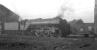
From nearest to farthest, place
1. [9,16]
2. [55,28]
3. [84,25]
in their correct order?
[55,28]
[9,16]
[84,25]

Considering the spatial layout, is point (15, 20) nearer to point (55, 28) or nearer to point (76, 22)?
point (55, 28)

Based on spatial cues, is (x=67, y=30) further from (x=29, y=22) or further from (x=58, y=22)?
(x=29, y=22)

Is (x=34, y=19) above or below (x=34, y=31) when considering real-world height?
above

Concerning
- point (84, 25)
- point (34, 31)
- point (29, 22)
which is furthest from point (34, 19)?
point (84, 25)

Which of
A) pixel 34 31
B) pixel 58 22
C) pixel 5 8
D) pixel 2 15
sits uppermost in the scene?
pixel 5 8

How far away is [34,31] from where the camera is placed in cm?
3272

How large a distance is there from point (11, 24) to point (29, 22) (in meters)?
5.62

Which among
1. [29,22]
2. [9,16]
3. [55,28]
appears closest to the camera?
[55,28]

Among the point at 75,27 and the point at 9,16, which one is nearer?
the point at 9,16

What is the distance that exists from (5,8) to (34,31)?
13.1 m

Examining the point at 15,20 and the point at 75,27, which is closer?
the point at 15,20

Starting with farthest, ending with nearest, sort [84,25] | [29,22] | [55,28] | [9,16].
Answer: [84,25], [9,16], [29,22], [55,28]

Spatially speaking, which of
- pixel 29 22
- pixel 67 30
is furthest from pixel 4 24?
pixel 67 30

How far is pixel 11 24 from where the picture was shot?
35469 mm
